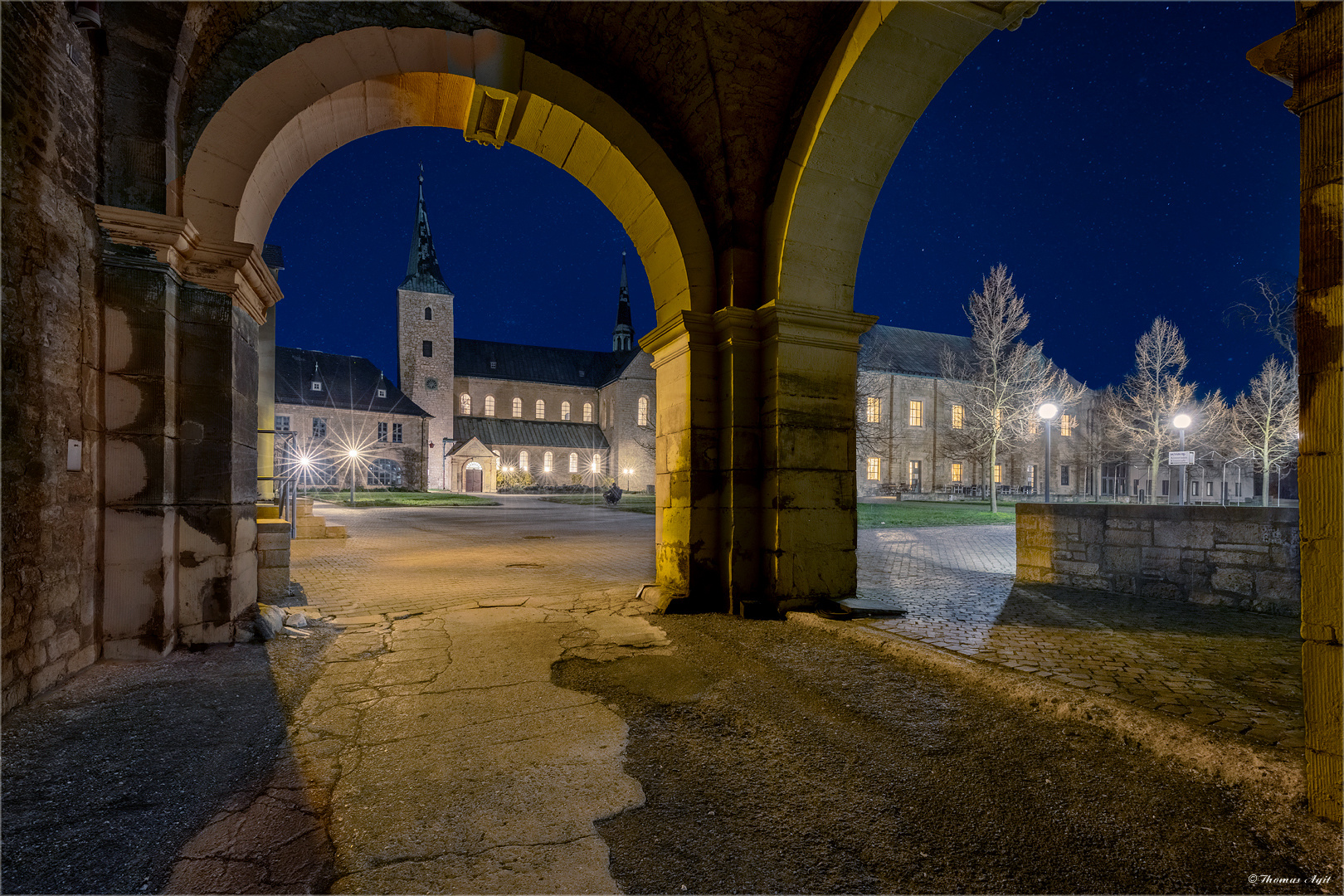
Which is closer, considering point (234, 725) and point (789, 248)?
point (234, 725)

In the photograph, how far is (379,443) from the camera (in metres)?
40.0

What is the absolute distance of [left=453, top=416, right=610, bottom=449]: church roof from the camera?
46.4m

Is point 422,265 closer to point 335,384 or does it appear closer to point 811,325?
point 335,384

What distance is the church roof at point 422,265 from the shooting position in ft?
147

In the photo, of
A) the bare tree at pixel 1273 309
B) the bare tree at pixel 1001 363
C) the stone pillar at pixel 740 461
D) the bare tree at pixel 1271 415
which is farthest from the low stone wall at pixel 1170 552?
the bare tree at pixel 1273 309

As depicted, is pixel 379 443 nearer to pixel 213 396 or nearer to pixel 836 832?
pixel 213 396

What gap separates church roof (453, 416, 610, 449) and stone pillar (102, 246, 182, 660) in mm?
42185

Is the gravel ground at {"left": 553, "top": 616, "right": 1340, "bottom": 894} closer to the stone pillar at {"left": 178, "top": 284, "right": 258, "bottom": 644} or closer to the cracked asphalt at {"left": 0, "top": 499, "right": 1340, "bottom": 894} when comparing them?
the cracked asphalt at {"left": 0, "top": 499, "right": 1340, "bottom": 894}

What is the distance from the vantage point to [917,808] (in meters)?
2.30

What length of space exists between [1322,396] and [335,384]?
4593cm

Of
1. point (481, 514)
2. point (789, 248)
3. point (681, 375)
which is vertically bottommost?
point (481, 514)

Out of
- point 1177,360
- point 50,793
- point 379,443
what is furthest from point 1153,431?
point 379,443

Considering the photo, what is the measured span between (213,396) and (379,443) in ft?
129

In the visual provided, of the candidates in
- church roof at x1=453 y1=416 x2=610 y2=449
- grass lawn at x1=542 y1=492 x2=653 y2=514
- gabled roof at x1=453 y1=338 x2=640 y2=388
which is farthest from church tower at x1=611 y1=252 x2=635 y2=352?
grass lawn at x1=542 y1=492 x2=653 y2=514
